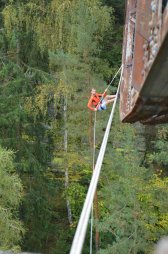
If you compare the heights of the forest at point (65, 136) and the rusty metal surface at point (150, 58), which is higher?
the rusty metal surface at point (150, 58)

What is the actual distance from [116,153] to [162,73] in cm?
1295

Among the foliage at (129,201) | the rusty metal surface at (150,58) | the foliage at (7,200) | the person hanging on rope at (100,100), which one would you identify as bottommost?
the foliage at (129,201)

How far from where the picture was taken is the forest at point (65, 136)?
13031mm

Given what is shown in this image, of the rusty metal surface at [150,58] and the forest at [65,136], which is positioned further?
the forest at [65,136]

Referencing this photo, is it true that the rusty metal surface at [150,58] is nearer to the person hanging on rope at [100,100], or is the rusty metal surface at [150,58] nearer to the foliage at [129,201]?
the person hanging on rope at [100,100]

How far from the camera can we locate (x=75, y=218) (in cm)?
1636

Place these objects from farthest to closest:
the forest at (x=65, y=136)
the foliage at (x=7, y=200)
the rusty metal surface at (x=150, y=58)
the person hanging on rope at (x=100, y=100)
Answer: the forest at (x=65, y=136) < the foliage at (x=7, y=200) < the person hanging on rope at (x=100, y=100) < the rusty metal surface at (x=150, y=58)

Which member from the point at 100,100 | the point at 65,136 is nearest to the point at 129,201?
the point at 65,136

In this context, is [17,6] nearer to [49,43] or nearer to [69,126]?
[49,43]

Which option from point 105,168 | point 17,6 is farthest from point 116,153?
point 17,6

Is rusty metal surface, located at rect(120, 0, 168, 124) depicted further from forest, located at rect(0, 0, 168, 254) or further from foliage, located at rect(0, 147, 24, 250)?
forest, located at rect(0, 0, 168, 254)

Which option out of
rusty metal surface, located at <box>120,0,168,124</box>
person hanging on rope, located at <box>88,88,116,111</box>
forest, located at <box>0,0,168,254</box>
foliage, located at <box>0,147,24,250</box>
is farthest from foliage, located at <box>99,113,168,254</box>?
rusty metal surface, located at <box>120,0,168,124</box>

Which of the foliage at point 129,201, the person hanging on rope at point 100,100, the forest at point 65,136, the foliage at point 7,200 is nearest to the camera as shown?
the person hanging on rope at point 100,100

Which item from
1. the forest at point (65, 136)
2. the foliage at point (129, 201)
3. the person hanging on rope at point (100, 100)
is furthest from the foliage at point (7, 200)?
the person hanging on rope at point (100, 100)
